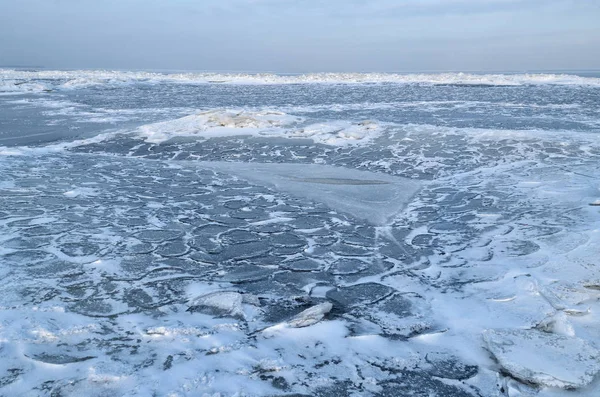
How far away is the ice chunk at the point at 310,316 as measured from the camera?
3055 mm

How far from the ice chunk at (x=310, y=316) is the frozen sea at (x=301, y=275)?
0.01 meters

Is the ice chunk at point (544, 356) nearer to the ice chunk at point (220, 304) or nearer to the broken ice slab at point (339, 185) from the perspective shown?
the ice chunk at point (220, 304)

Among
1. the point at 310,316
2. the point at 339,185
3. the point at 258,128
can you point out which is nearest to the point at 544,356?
the point at 310,316

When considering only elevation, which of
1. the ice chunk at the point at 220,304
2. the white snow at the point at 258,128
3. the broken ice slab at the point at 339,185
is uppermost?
the white snow at the point at 258,128

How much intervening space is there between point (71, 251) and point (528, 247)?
4.08 meters

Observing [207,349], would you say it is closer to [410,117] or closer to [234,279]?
[234,279]

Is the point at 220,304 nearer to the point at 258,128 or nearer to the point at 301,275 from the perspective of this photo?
the point at 301,275

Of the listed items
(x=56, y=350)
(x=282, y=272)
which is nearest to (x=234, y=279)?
(x=282, y=272)

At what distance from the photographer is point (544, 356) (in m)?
2.62

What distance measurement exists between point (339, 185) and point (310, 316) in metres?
3.79

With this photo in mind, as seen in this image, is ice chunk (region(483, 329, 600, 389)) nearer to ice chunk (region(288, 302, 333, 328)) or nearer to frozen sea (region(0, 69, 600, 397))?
frozen sea (region(0, 69, 600, 397))

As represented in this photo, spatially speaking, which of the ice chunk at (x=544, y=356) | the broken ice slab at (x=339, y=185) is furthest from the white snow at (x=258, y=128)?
the ice chunk at (x=544, y=356)

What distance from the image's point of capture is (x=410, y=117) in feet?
46.5

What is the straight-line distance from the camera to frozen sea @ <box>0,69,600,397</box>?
2.57m
